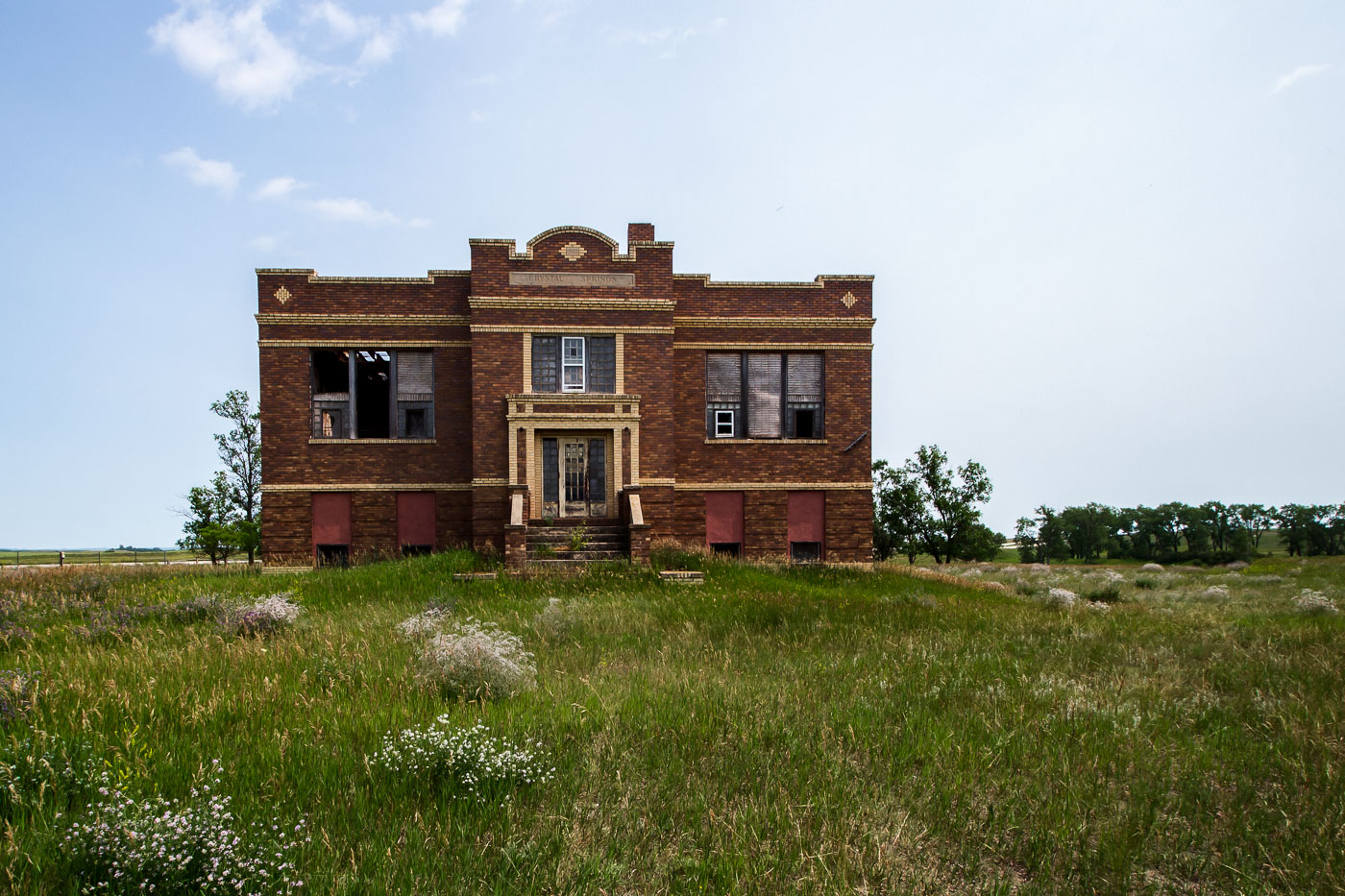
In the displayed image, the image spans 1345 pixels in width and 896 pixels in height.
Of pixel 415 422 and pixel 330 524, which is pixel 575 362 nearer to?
pixel 415 422

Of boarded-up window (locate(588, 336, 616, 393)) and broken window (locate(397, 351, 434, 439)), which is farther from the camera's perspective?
broken window (locate(397, 351, 434, 439))

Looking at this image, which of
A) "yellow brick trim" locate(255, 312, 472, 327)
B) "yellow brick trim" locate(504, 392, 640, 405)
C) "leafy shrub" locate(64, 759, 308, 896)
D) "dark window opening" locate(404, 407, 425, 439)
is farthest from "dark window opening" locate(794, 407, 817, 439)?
"leafy shrub" locate(64, 759, 308, 896)

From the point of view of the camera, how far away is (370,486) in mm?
20234

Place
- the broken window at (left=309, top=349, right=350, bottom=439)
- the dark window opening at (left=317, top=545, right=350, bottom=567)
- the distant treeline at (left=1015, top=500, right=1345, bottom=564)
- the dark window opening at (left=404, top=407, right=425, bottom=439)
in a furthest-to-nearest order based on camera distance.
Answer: the distant treeline at (left=1015, top=500, right=1345, bottom=564) → the dark window opening at (left=404, top=407, right=425, bottom=439) → the broken window at (left=309, top=349, right=350, bottom=439) → the dark window opening at (left=317, top=545, right=350, bottom=567)

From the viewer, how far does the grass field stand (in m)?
3.20

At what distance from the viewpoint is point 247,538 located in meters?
27.2

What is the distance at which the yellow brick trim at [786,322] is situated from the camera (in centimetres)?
2134

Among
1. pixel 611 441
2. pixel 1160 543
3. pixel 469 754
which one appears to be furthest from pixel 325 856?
pixel 1160 543

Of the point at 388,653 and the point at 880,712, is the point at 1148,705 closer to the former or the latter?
the point at 880,712

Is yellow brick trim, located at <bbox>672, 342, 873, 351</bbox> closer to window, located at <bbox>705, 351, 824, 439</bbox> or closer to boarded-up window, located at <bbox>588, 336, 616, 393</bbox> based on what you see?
window, located at <bbox>705, 351, 824, 439</bbox>

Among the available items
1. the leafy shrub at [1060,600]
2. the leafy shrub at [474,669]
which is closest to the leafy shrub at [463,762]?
the leafy shrub at [474,669]

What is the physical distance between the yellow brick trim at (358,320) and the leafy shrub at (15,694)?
16.2 meters

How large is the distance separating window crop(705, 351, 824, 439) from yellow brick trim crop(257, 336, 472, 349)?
7957mm

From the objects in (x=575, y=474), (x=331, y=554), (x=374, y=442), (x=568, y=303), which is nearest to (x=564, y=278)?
(x=568, y=303)
